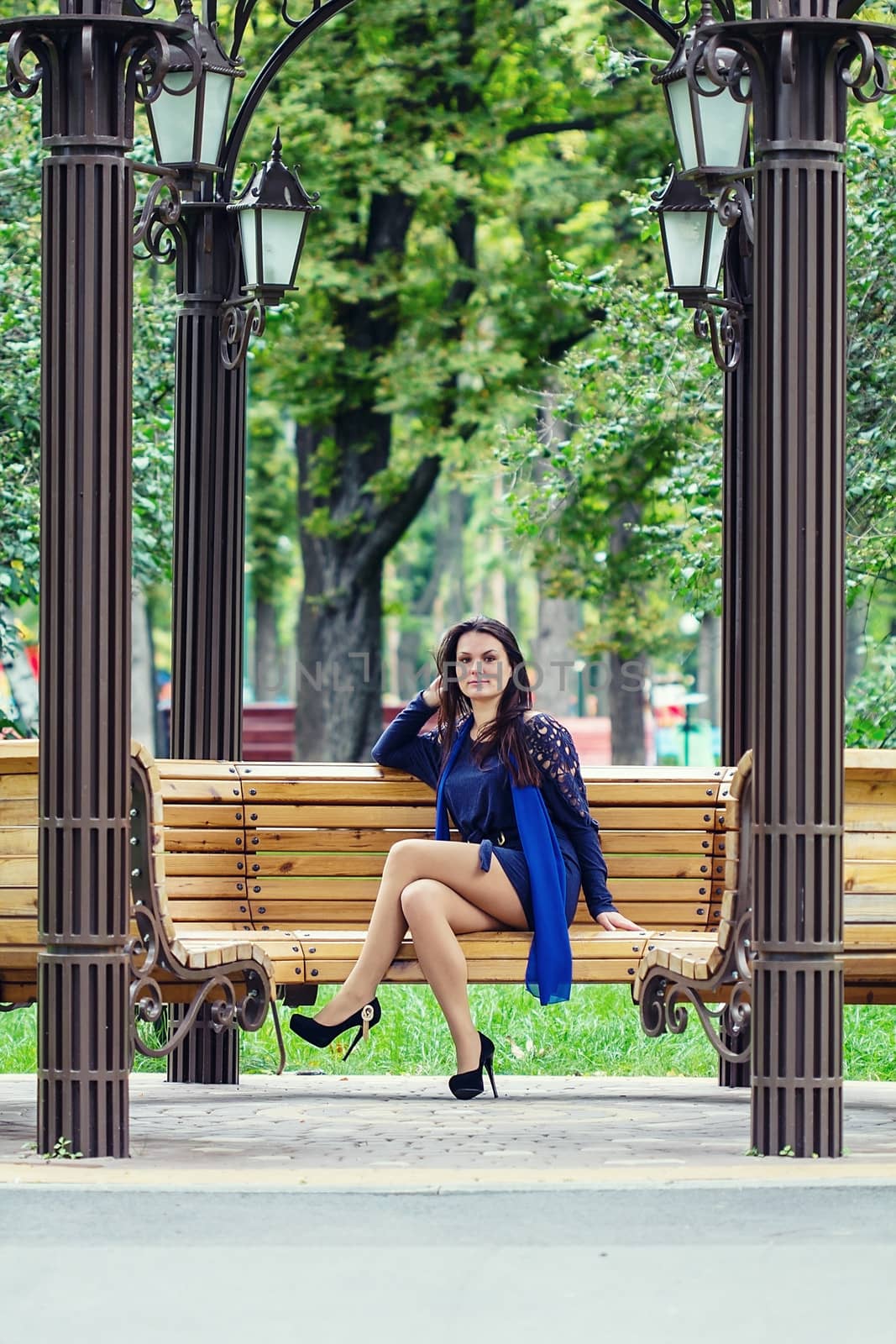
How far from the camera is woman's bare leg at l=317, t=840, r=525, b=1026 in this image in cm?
765

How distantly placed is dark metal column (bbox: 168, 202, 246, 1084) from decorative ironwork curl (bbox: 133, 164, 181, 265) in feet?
0.58

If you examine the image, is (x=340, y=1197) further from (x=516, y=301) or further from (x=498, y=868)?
(x=516, y=301)

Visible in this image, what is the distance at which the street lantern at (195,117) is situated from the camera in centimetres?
860

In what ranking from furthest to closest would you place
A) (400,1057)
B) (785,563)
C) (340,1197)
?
(400,1057) → (785,563) → (340,1197)

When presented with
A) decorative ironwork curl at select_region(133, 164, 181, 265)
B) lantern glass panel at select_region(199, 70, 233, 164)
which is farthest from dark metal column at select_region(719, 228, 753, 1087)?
decorative ironwork curl at select_region(133, 164, 181, 265)

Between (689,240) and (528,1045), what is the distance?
3.34 meters

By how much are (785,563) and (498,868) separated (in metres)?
1.82

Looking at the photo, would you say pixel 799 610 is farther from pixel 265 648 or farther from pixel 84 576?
pixel 265 648

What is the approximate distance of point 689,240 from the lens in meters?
9.11

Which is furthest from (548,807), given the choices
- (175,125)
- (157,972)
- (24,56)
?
(24,56)

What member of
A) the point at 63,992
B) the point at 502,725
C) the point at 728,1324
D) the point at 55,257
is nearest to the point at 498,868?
the point at 502,725

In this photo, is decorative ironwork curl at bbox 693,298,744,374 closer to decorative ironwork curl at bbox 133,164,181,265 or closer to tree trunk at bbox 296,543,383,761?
decorative ironwork curl at bbox 133,164,181,265

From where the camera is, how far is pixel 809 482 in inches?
253

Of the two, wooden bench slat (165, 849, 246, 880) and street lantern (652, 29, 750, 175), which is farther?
wooden bench slat (165, 849, 246, 880)
